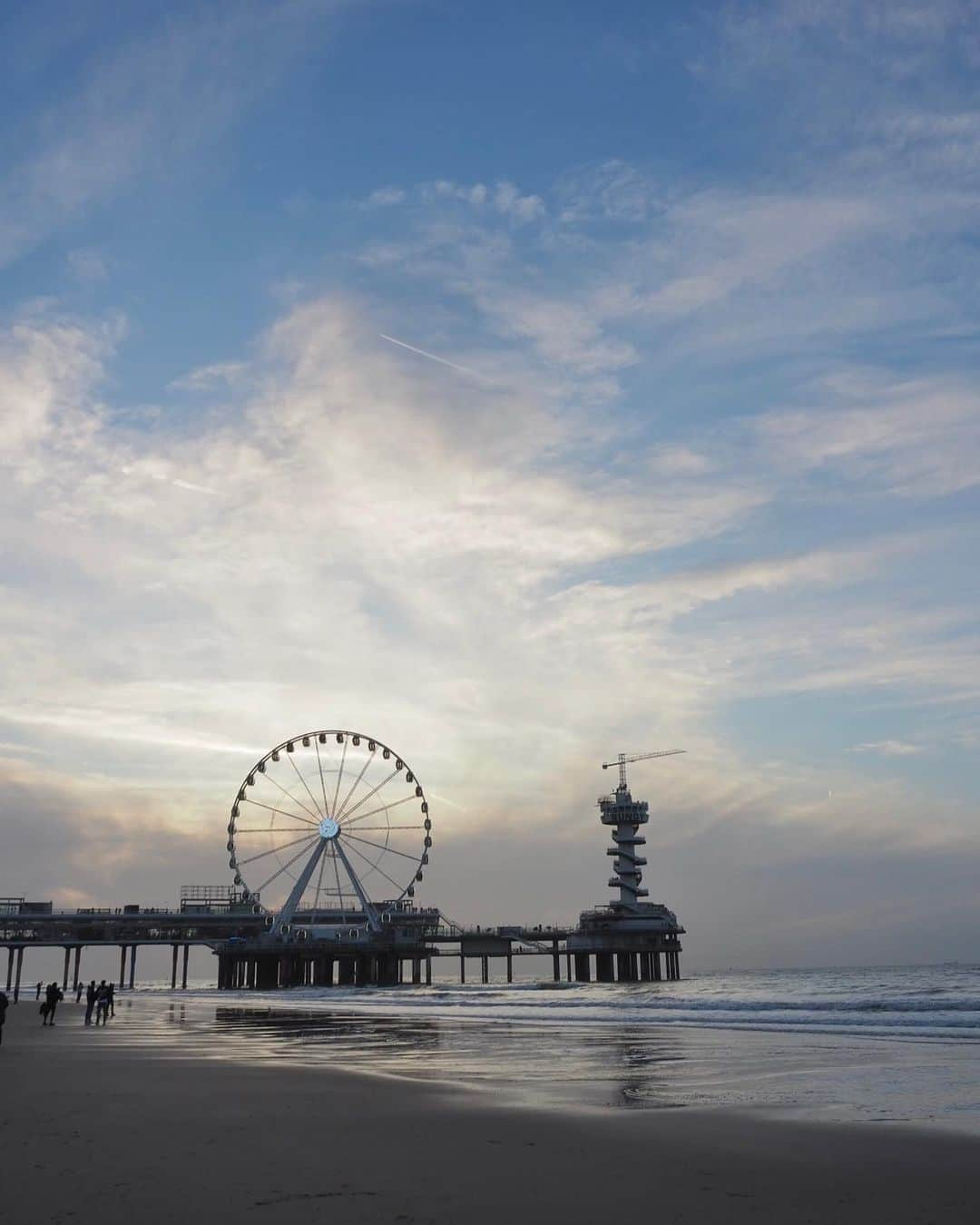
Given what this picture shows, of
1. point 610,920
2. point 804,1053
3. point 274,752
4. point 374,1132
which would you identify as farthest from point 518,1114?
point 610,920

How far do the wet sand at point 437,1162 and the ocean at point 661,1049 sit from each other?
2005 millimetres

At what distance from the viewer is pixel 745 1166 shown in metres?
9.88

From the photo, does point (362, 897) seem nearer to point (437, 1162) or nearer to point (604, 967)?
point (604, 967)

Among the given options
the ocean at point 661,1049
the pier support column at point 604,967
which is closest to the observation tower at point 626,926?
the pier support column at point 604,967

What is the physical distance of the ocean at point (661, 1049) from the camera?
49.3 ft

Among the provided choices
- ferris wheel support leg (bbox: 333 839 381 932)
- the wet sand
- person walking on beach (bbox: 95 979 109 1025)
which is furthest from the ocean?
ferris wheel support leg (bbox: 333 839 381 932)

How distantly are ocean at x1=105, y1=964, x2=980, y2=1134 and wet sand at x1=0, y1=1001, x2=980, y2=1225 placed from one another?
2005 mm

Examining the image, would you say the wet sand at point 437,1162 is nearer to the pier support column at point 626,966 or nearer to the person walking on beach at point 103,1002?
the person walking on beach at point 103,1002

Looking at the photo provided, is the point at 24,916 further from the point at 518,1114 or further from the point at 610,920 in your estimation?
the point at 518,1114

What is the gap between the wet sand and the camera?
26.3 feet

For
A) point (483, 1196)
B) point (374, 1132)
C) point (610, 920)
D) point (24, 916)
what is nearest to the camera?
point (483, 1196)

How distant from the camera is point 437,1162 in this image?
989cm

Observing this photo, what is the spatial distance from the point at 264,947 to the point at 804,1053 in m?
74.8

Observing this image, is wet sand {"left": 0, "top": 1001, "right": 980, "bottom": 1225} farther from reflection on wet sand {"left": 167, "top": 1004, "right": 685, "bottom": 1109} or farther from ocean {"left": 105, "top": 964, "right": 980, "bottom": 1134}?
reflection on wet sand {"left": 167, "top": 1004, "right": 685, "bottom": 1109}
